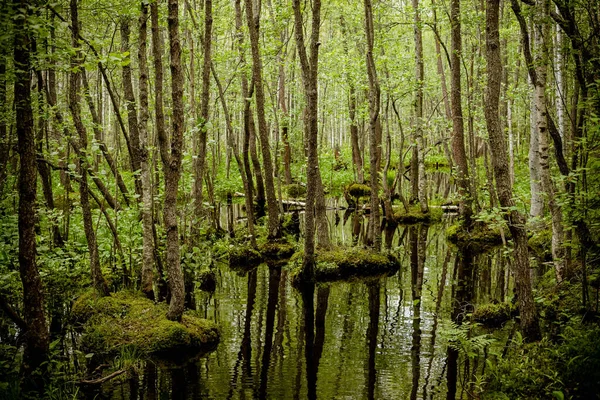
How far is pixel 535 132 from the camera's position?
1262cm

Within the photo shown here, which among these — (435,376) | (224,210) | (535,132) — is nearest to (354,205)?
(224,210)

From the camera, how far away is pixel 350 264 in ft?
45.1

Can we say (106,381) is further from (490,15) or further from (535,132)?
(535,132)

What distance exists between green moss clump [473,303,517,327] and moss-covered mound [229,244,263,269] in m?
7.17

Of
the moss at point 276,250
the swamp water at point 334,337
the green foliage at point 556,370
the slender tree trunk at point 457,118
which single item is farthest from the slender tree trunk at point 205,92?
the slender tree trunk at point 457,118

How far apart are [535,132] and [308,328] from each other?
7.33 m

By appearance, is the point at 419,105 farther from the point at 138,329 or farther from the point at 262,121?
the point at 138,329

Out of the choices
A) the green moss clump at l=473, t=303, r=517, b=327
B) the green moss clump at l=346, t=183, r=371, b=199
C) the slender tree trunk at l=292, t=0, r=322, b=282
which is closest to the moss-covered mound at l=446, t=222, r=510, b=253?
the slender tree trunk at l=292, t=0, r=322, b=282

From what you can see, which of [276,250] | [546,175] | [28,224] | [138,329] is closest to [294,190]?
[276,250]

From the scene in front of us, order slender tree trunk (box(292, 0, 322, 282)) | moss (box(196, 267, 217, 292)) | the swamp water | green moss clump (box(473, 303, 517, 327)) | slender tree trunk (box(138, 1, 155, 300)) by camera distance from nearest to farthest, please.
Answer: the swamp water → slender tree trunk (box(138, 1, 155, 300)) → green moss clump (box(473, 303, 517, 327)) → slender tree trunk (box(292, 0, 322, 282)) → moss (box(196, 267, 217, 292))

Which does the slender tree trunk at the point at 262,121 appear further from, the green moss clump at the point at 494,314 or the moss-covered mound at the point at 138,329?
the green moss clump at the point at 494,314

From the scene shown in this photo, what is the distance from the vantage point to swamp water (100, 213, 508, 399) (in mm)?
7281

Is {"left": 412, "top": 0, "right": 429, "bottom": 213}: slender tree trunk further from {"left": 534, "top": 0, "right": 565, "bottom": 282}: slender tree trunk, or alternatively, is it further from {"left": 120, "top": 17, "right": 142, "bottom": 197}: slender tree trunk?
{"left": 120, "top": 17, "right": 142, "bottom": 197}: slender tree trunk

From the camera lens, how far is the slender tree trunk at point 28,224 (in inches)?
246
